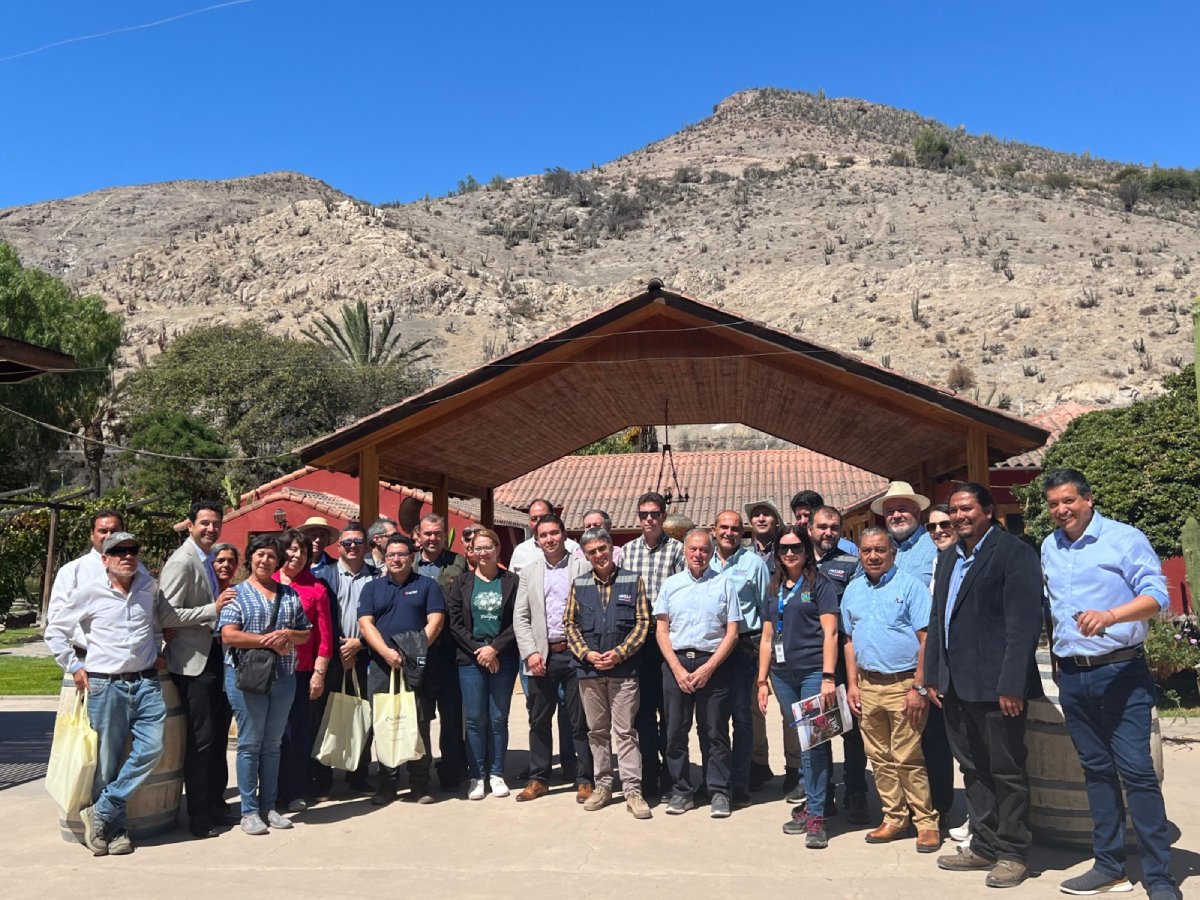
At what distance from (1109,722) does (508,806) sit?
3545 mm

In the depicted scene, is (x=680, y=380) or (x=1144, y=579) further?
(x=680, y=380)

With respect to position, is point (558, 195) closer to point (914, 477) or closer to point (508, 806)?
point (914, 477)

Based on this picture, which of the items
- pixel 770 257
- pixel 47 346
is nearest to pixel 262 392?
pixel 47 346

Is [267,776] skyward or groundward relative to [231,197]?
groundward

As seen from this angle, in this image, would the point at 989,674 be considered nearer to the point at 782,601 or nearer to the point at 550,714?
the point at 782,601

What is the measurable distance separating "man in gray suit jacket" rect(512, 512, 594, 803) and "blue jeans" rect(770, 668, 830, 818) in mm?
1318

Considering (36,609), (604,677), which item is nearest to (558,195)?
(36,609)

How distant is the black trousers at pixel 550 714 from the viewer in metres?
6.86

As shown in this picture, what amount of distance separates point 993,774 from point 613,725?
90.2 inches

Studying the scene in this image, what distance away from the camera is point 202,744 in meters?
6.07

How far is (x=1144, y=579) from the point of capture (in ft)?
15.6

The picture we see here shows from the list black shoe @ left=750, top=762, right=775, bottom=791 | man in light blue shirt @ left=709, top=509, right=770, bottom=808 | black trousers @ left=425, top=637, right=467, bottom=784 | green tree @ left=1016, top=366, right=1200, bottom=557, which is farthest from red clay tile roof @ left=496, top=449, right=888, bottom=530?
man in light blue shirt @ left=709, top=509, right=770, bottom=808

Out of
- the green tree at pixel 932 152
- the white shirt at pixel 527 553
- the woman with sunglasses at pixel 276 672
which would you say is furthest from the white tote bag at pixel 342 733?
the green tree at pixel 932 152

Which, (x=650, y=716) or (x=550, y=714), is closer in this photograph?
(x=650, y=716)
